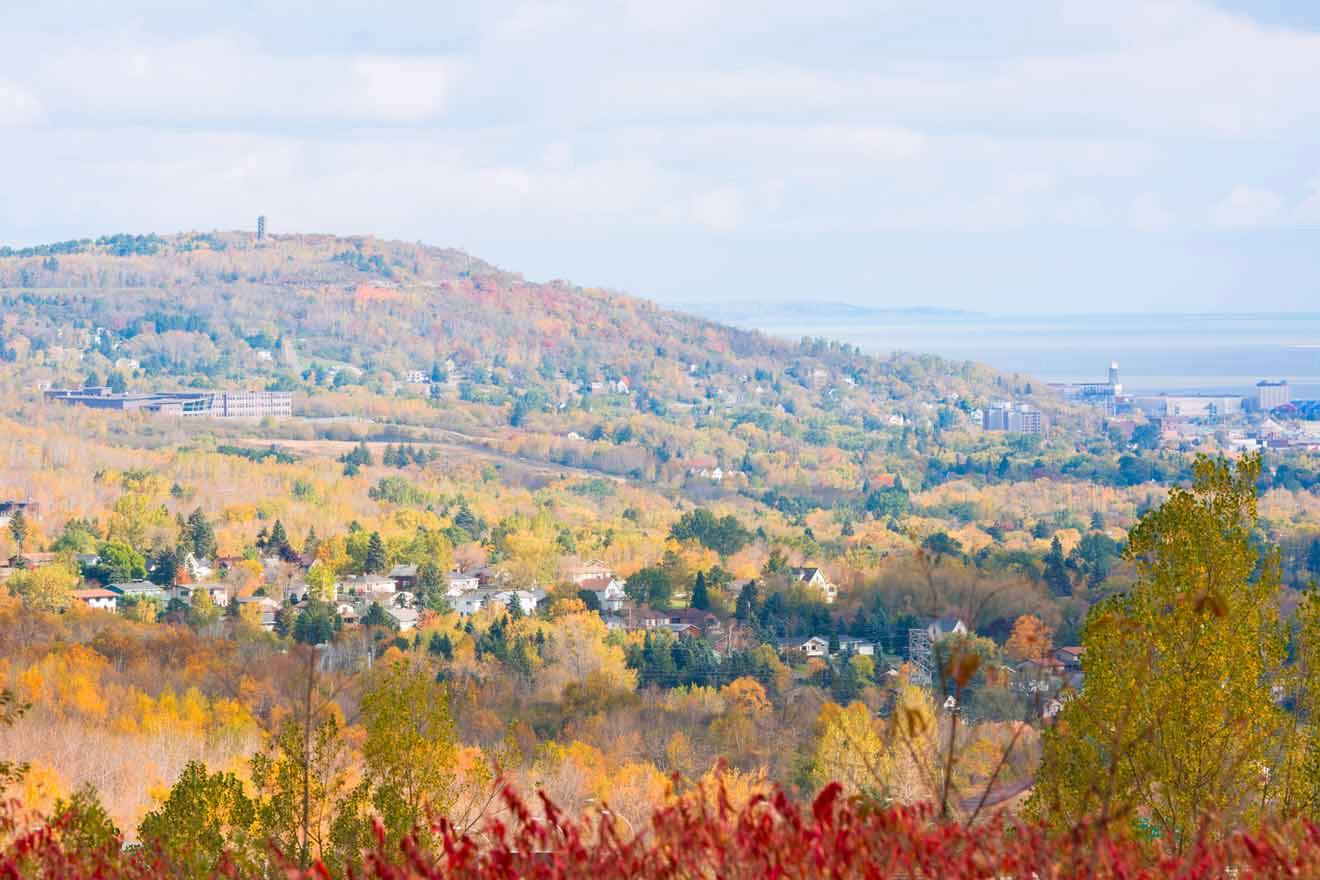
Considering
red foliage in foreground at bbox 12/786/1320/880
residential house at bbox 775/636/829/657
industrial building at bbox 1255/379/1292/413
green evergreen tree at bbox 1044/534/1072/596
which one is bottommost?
residential house at bbox 775/636/829/657

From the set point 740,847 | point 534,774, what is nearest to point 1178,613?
point 740,847

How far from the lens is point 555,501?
225ft

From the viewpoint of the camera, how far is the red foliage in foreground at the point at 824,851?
4.12 metres

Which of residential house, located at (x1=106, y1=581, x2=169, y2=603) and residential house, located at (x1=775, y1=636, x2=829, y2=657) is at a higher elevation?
residential house, located at (x1=775, y1=636, x2=829, y2=657)

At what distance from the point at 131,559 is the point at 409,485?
1944 centimetres

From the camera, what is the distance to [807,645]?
1545 inches

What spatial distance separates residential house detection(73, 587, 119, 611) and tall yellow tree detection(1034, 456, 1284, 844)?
35090 mm

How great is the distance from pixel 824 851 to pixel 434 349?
424 feet

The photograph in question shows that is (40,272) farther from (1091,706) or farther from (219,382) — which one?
(1091,706)

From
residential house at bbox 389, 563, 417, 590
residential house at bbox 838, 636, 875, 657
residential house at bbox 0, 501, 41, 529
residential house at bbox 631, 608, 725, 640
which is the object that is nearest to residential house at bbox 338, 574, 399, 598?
residential house at bbox 389, 563, 417, 590

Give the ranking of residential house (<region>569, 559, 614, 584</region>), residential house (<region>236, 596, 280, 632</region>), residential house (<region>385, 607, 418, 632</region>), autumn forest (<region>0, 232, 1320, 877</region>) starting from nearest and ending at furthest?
1. autumn forest (<region>0, 232, 1320, 877</region>)
2. residential house (<region>236, 596, 280, 632</region>)
3. residential house (<region>385, 607, 418, 632</region>)
4. residential house (<region>569, 559, 614, 584</region>)

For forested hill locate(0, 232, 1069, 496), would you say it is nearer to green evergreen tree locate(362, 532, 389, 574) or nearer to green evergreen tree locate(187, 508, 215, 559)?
green evergreen tree locate(187, 508, 215, 559)

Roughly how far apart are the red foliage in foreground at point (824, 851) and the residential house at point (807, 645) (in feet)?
114

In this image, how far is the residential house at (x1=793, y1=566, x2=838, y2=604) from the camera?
1769 inches
